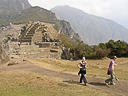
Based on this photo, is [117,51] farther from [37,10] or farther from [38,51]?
[37,10]

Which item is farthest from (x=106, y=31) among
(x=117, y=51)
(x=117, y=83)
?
(x=117, y=83)

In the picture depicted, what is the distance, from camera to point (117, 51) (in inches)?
1523

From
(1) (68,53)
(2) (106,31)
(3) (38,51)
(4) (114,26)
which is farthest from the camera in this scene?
(4) (114,26)

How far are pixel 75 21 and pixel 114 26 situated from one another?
183 ft

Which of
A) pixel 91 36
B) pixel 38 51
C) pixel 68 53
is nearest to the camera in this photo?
pixel 38 51

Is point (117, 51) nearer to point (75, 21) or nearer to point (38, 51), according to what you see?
point (38, 51)

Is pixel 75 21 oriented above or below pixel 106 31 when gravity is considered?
above

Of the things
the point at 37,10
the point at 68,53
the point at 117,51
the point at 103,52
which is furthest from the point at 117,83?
the point at 37,10

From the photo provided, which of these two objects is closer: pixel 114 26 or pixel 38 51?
pixel 38 51

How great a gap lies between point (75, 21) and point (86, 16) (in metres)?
17.5

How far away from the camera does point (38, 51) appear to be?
27.9 m

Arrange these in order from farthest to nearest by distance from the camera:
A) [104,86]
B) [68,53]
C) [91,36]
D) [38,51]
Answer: [91,36] < [68,53] < [38,51] < [104,86]

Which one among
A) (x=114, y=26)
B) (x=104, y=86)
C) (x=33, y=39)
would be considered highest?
(x=114, y=26)

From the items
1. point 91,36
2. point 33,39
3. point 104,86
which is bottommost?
point 104,86
